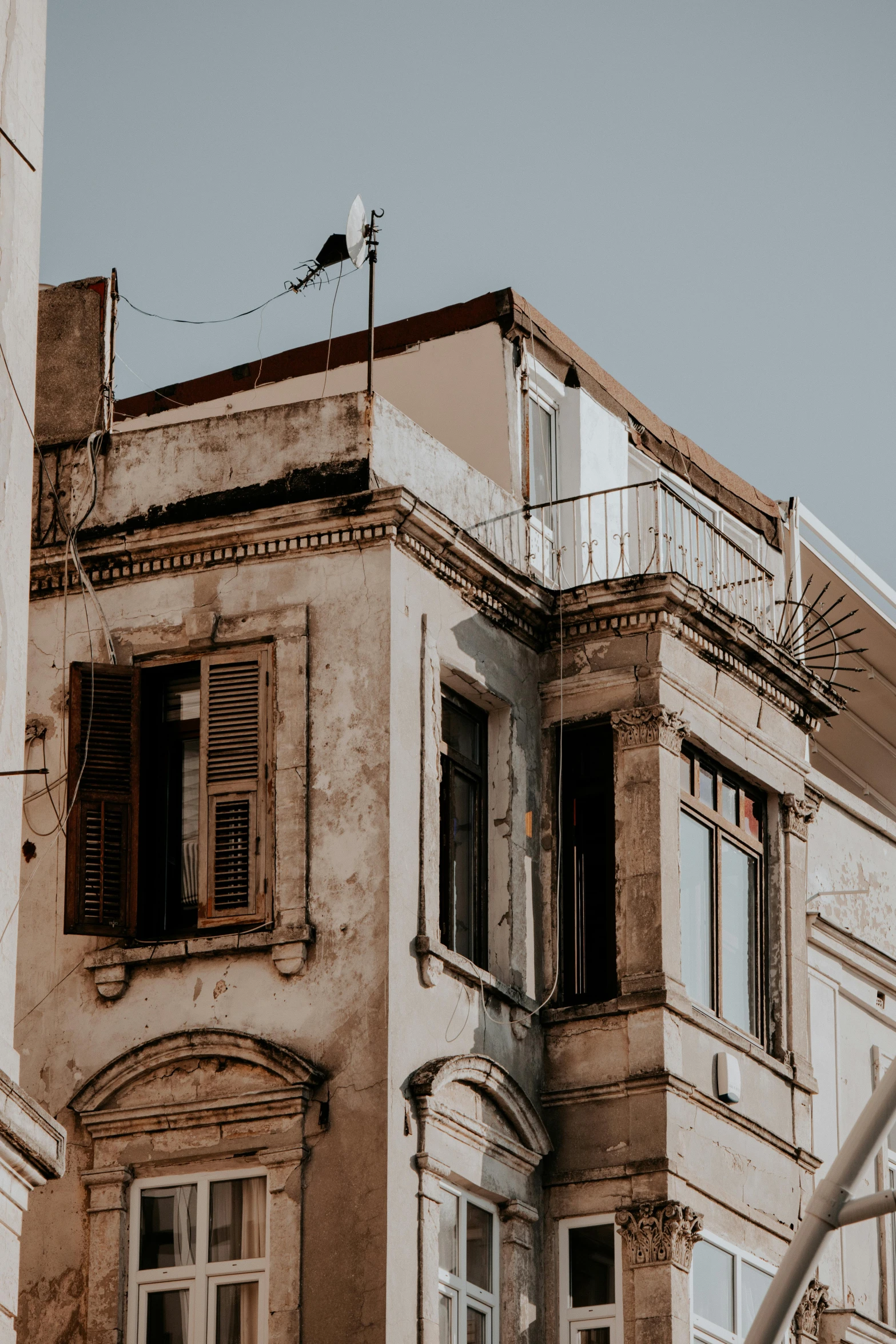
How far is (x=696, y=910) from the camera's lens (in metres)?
21.4

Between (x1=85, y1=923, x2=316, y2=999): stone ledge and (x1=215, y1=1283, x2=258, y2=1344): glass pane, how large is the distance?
2.26 m

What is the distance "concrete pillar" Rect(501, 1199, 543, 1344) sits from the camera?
1956cm

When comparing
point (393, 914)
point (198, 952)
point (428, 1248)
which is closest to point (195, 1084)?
point (198, 952)

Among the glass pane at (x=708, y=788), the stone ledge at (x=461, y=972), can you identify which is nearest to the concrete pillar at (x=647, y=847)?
the glass pane at (x=708, y=788)

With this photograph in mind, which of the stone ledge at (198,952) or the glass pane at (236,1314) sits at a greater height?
the stone ledge at (198,952)

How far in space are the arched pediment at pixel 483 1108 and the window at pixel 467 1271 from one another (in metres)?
0.46

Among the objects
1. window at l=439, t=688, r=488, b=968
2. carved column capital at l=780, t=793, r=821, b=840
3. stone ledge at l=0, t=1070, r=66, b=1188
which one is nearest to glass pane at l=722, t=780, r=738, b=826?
carved column capital at l=780, t=793, r=821, b=840

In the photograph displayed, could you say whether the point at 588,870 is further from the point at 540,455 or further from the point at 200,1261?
the point at 540,455

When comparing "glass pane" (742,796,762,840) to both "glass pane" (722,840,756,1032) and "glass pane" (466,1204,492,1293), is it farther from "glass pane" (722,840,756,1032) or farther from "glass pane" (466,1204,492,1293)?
"glass pane" (466,1204,492,1293)

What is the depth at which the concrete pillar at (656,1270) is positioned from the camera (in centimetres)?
1958

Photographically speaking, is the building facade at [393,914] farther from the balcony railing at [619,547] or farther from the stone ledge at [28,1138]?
the stone ledge at [28,1138]

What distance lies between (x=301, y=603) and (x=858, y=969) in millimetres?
7905

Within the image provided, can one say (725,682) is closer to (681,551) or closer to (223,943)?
(681,551)

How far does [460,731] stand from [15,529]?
22.8 feet
